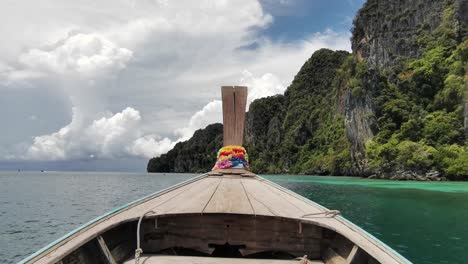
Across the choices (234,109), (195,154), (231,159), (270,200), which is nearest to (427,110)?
(234,109)

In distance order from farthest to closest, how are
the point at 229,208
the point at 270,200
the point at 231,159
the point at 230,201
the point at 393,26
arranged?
the point at 393,26, the point at 231,159, the point at 270,200, the point at 230,201, the point at 229,208

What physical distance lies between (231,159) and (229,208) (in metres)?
2.63

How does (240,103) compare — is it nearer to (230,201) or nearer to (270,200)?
(270,200)

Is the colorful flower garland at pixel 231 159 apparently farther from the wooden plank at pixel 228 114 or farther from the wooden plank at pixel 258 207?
the wooden plank at pixel 258 207

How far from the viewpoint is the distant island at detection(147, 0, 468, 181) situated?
5178 centimetres

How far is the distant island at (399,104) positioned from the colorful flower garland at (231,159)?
49.7 metres

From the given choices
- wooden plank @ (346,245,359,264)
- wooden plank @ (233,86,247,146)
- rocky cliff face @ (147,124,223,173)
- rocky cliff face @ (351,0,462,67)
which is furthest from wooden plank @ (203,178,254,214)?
rocky cliff face @ (147,124,223,173)

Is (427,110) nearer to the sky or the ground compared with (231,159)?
nearer to the sky

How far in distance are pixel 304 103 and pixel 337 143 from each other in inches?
1612

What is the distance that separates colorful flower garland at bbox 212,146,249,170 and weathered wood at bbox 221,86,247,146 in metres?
0.72

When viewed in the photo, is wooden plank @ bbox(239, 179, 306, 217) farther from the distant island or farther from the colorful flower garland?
the distant island

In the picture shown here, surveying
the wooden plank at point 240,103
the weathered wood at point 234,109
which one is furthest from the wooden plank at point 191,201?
the wooden plank at point 240,103

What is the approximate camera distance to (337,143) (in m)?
87.7

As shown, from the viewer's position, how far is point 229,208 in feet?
12.4
